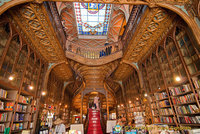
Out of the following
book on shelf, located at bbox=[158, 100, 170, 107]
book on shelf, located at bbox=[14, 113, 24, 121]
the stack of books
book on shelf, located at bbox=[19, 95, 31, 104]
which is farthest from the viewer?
book on shelf, located at bbox=[158, 100, 170, 107]

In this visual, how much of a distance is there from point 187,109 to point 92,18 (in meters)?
11.2

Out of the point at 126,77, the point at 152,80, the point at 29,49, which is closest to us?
Result: the point at 29,49

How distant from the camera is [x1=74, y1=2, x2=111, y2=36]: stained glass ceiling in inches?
444

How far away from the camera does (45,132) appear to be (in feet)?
13.0

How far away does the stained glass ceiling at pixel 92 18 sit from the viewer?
11.3 metres

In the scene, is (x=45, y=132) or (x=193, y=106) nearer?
(x=193, y=106)

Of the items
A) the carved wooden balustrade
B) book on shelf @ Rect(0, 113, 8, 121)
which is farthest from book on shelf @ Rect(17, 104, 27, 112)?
the carved wooden balustrade

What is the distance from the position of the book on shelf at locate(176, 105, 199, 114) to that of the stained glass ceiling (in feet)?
33.8

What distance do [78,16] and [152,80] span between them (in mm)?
9936

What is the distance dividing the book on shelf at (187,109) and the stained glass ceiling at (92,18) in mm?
10315

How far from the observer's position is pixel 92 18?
40.2 ft

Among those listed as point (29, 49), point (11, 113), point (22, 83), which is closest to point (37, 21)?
point (29, 49)

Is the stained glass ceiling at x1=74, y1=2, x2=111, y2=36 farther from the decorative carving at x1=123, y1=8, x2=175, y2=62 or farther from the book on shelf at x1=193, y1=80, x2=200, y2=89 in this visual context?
the book on shelf at x1=193, y1=80, x2=200, y2=89

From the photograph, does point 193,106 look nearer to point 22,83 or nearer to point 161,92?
point 161,92
